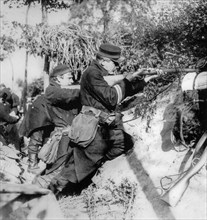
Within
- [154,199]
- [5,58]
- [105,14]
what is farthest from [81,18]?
[154,199]

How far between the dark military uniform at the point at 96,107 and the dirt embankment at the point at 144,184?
35 cm

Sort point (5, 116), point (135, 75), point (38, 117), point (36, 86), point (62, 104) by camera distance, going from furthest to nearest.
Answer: point (36, 86)
point (5, 116)
point (38, 117)
point (62, 104)
point (135, 75)

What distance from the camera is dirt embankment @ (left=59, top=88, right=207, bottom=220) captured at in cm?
373

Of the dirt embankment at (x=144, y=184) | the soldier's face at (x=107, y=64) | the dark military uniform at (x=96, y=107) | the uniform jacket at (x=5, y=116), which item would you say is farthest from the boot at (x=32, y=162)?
the soldier's face at (x=107, y=64)

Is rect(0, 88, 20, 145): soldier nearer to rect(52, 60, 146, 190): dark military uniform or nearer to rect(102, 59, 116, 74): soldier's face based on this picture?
rect(52, 60, 146, 190): dark military uniform

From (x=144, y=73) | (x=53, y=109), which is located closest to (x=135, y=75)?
(x=144, y=73)

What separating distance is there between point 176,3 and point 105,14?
39.5 ft

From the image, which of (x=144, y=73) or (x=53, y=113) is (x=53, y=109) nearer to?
(x=53, y=113)

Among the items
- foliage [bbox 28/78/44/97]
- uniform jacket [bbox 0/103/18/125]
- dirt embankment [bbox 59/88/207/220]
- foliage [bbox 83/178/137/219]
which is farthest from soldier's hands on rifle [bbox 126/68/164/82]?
foliage [bbox 28/78/44/97]

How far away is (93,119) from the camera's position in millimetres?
4355

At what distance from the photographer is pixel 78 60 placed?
9.00m

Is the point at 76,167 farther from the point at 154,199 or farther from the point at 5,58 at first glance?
the point at 5,58

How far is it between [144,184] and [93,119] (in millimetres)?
1024

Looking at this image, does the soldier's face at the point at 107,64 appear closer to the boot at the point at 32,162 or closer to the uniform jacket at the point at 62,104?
the uniform jacket at the point at 62,104
